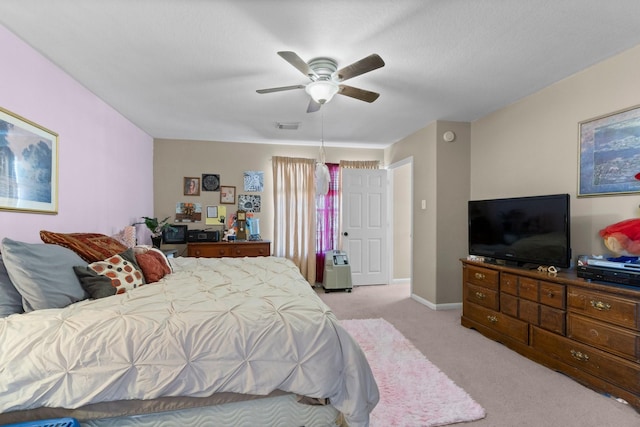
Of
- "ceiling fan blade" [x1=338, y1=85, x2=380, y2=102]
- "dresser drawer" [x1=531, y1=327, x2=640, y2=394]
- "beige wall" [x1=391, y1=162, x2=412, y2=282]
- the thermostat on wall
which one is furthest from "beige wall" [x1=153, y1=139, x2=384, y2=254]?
"dresser drawer" [x1=531, y1=327, x2=640, y2=394]

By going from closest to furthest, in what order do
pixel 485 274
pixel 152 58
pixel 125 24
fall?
pixel 125 24 < pixel 152 58 < pixel 485 274

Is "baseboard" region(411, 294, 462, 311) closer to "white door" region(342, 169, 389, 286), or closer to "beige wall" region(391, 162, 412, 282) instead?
"white door" region(342, 169, 389, 286)

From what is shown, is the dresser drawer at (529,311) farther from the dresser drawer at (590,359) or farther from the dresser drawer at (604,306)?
the dresser drawer at (604,306)

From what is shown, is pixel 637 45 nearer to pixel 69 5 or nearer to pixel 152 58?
pixel 152 58

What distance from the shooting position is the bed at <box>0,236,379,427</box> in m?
1.34

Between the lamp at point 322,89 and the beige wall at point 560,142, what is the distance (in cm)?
220

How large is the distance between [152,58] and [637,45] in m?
3.73

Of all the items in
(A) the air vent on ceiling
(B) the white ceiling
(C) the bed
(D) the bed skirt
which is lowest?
(D) the bed skirt

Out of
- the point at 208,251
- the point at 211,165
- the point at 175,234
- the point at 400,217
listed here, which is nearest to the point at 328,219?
the point at 400,217

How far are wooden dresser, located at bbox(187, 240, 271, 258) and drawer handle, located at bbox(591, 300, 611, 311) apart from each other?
3776 mm

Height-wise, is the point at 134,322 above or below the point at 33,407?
above

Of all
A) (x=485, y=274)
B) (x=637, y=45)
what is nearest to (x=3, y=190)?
(x=485, y=274)

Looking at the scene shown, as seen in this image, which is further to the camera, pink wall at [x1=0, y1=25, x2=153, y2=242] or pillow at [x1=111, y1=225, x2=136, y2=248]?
pillow at [x1=111, y1=225, x2=136, y2=248]

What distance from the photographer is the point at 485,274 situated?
126 inches
